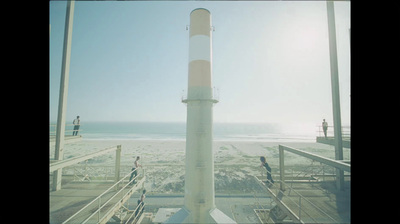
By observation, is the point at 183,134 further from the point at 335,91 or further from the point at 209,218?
the point at 335,91

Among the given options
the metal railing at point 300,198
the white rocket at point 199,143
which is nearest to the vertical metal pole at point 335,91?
the metal railing at point 300,198

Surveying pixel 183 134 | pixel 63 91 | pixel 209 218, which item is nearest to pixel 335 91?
pixel 209 218

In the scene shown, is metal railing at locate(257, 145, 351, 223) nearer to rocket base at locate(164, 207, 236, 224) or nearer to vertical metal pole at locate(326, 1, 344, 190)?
vertical metal pole at locate(326, 1, 344, 190)

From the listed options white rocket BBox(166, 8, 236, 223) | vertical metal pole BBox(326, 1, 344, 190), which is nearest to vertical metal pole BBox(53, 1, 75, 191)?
white rocket BBox(166, 8, 236, 223)

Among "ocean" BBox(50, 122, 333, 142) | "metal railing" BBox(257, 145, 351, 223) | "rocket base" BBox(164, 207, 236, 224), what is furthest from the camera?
"ocean" BBox(50, 122, 333, 142)
